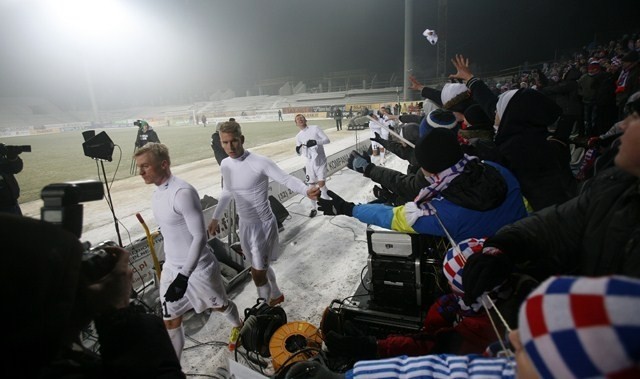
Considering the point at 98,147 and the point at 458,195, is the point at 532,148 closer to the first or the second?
the point at 458,195

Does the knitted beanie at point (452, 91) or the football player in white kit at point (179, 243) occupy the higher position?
the knitted beanie at point (452, 91)

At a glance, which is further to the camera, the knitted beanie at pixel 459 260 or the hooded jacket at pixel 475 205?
the hooded jacket at pixel 475 205

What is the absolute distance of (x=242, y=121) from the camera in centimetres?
4509

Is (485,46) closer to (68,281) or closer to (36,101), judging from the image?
(68,281)

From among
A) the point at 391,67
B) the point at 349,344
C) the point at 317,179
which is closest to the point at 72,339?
the point at 349,344

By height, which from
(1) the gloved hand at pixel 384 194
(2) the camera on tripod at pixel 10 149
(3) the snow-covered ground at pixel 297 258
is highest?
(2) the camera on tripod at pixel 10 149

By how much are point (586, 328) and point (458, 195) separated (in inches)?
65.6

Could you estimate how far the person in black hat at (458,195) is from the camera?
85.4 inches

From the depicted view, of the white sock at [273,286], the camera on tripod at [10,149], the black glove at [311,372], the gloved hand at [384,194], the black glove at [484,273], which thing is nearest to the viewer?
the black glove at [311,372]

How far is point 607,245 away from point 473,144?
205 cm

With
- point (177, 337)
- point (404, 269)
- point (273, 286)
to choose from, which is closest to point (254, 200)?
point (273, 286)

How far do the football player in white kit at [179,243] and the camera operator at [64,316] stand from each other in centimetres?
178

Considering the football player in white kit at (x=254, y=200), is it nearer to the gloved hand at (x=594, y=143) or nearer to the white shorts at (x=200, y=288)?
the white shorts at (x=200, y=288)

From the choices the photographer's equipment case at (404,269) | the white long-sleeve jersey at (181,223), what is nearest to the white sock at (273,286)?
the white long-sleeve jersey at (181,223)
